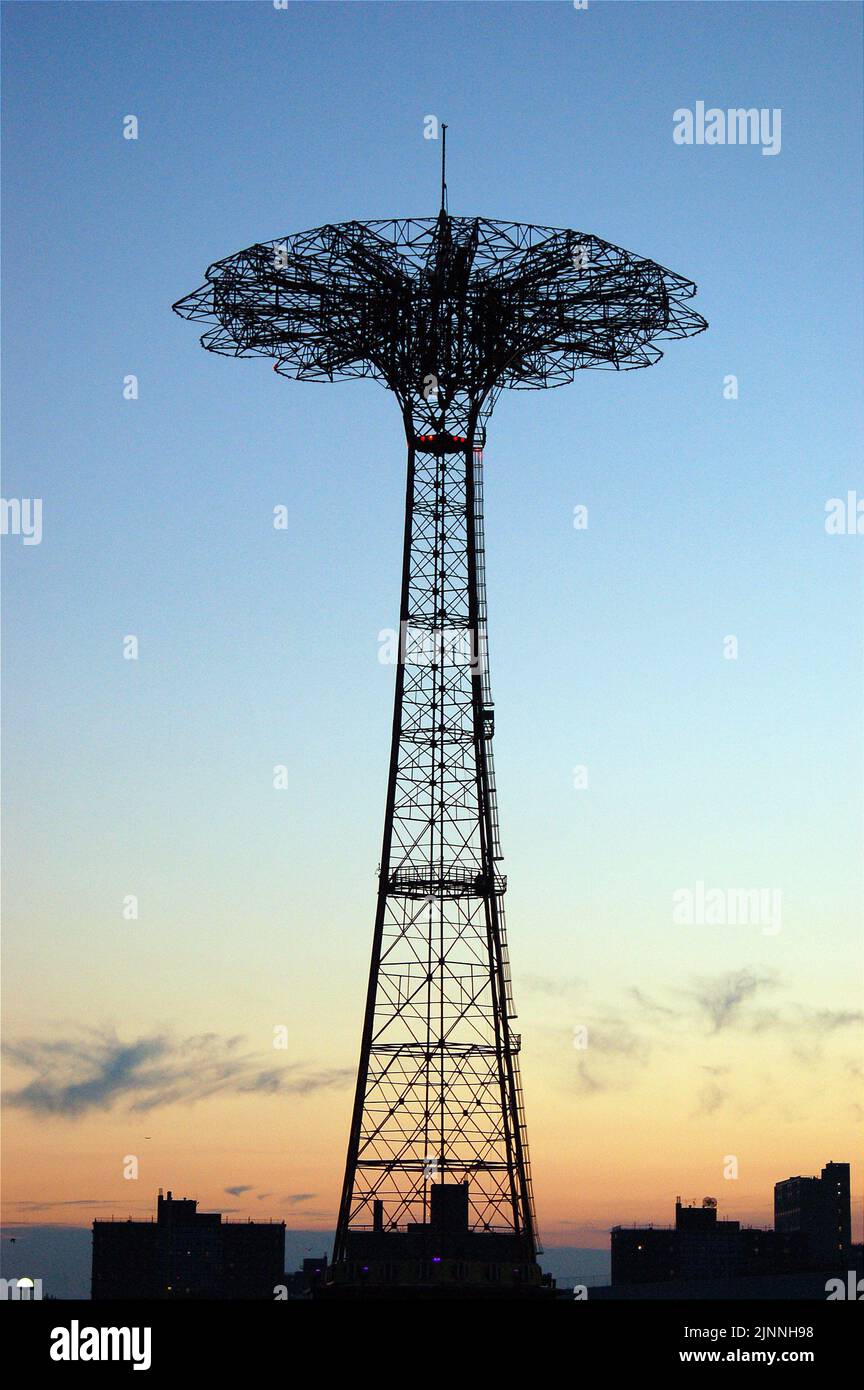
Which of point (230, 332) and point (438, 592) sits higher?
point (230, 332)

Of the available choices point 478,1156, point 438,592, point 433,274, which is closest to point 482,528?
point 438,592
